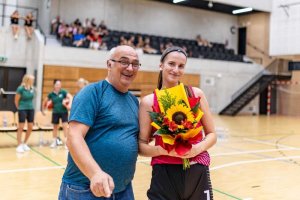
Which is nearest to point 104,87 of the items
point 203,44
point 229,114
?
point 229,114

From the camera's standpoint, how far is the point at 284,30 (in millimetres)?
22078

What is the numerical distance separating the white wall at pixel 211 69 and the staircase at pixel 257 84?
0.37 metres

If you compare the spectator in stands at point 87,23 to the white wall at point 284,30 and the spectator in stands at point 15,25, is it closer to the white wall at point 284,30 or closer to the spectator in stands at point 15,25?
the spectator in stands at point 15,25

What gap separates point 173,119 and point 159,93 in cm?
26

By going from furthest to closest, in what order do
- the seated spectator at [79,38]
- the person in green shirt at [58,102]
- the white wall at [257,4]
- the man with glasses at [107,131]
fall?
1. the white wall at [257,4]
2. the seated spectator at [79,38]
3. the person in green shirt at [58,102]
4. the man with glasses at [107,131]

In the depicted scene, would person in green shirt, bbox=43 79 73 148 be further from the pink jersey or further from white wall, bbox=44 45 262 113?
white wall, bbox=44 45 262 113

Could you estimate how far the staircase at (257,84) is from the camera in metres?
22.7

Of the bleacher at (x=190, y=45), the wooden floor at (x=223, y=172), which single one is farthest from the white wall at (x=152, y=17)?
the wooden floor at (x=223, y=172)

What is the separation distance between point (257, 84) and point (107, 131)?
74.6 feet

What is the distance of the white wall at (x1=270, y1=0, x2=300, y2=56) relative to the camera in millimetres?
21234

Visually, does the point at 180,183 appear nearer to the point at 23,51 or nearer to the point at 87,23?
the point at 23,51

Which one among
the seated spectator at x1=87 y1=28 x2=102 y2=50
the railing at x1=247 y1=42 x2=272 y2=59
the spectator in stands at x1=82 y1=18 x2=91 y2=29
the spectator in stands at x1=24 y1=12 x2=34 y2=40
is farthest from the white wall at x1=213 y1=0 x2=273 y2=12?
the spectator in stands at x1=24 y1=12 x2=34 y2=40

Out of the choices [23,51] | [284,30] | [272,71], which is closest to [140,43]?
[23,51]

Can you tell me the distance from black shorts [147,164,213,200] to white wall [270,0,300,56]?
2093 centimetres
